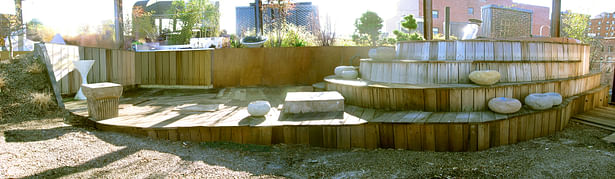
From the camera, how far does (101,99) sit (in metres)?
3.86

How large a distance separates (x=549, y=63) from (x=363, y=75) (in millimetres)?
2201

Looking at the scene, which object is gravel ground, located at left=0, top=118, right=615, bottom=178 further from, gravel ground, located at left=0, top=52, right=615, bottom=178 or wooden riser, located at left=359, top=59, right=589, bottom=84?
wooden riser, located at left=359, top=59, right=589, bottom=84

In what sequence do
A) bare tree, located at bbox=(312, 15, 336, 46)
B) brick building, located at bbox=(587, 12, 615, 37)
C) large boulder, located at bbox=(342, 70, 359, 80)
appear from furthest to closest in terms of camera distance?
1. brick building, located at bbox=(587, 12, 615, 37)
2. bare tree, located at bbox=(312, 15, 336, 46)
3. large boulder, located at bbox=(342, 70, 359, 80)

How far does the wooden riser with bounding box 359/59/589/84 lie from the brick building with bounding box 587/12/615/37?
6505 millimetres

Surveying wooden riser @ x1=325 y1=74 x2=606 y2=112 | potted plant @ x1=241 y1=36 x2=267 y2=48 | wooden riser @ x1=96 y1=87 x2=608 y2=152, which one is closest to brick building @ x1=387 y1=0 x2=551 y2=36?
potted plant @ x1=241 y1=36 x2=267 y2=48

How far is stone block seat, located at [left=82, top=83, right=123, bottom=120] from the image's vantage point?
12.3 feet

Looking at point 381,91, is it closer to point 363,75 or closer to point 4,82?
point 363,75

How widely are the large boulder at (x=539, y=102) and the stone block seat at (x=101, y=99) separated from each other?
414 cm

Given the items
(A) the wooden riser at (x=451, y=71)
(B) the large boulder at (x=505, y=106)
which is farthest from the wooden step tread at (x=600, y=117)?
(B) the large boulder at (x=505, y=106)

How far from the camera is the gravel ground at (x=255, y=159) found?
264 centimetres

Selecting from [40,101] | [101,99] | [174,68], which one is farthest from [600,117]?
[40,101]

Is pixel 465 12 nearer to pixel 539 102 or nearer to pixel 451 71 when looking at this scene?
pixel 451 71

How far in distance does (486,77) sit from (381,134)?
129 cm

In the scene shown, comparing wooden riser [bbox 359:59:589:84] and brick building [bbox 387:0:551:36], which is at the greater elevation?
brick building [bbox 387:0:551:36]
